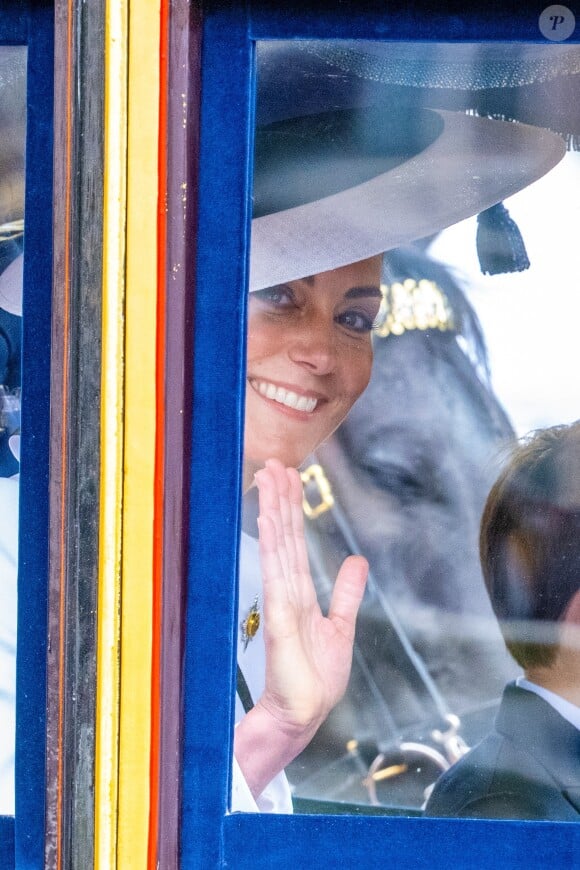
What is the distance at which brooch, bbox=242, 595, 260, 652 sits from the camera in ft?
4.37

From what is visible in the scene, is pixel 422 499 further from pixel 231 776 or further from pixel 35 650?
pixel 35 650

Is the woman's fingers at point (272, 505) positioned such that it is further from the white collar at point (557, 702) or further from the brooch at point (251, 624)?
the white collar at point (557, 702)

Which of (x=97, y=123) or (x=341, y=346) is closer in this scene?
(x=97, y=123)

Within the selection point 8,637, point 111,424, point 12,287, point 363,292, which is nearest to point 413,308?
point 363,292

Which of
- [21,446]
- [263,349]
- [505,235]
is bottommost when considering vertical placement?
[21,446]

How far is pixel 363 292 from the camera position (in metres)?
1.36

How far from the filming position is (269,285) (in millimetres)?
1345

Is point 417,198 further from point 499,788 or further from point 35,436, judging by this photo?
point 499,788

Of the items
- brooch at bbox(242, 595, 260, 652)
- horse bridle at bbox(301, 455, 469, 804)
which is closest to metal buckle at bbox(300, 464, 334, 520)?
horse bridle at bbox(301, 455, 469, 804)

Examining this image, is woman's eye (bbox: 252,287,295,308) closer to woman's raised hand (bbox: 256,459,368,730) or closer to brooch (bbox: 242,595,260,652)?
woman's raised hand (bbox: 256,459,368,730)

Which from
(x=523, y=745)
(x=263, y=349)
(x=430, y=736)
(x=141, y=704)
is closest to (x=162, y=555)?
(x=141, y=704)

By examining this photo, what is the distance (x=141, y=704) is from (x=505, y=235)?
71 centimetres

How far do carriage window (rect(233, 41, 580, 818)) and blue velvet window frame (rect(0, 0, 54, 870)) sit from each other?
0.82ft

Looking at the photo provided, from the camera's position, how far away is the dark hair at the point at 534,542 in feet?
4.42
